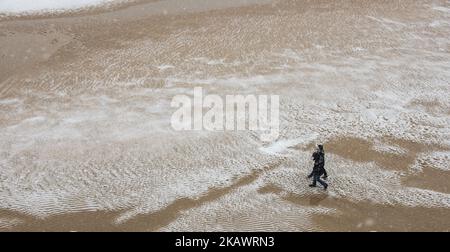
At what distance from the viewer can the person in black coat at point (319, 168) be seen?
12.0 metres

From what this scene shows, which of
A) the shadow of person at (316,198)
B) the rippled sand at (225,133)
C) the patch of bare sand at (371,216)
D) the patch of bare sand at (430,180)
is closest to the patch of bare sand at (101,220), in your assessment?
the rippled sand at (225,133)

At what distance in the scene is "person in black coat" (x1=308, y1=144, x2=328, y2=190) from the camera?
39.3 ft

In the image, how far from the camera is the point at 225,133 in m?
14.9

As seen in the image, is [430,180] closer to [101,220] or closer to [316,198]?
[316,198]

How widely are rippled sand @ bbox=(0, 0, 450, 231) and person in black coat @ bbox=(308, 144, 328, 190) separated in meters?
0.31

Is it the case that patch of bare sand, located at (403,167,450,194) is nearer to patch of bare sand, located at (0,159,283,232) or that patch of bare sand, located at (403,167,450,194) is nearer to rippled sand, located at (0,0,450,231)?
rippled sand, located at (0,0,450,231)

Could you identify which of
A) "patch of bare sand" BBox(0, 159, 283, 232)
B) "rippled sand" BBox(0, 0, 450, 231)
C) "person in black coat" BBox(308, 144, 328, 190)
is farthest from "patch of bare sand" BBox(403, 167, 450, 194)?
"patch of bare sand" BBox(0, 159, 283, 232)

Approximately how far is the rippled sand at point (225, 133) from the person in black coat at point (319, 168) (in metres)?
0.31

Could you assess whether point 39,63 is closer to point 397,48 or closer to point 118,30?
point 118,30

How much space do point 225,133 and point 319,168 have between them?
3740 millimetres

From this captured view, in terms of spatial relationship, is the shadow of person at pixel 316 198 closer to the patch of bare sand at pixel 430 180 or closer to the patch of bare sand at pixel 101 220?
the patch of bare sand at pixel 430 180

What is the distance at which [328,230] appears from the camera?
11.2 meters

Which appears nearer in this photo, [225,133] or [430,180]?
[430,180]

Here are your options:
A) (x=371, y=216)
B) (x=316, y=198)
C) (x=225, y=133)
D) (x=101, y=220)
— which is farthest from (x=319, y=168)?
(x=101, y=220)
